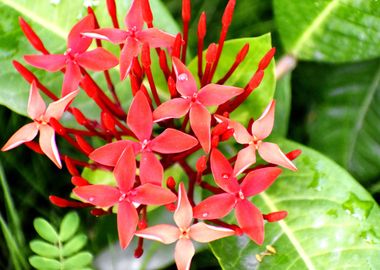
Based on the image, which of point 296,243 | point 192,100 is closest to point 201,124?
point 192,100

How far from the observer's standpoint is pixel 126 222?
0.73 metres

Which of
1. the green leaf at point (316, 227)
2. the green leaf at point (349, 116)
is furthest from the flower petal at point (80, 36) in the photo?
the green leaf at point (349, 116)

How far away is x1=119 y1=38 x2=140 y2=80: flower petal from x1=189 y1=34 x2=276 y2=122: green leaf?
0.63 feet

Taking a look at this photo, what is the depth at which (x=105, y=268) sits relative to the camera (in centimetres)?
108

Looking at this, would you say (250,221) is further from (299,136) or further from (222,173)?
(299,136)

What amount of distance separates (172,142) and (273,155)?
4.9 inches

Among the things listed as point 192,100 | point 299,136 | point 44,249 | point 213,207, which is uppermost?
point 192,100

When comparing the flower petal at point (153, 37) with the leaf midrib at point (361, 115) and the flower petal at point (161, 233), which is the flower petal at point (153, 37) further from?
the leaf midrib at point (361, 115)

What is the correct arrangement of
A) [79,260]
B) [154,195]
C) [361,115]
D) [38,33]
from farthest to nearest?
[361,115], [38,33], [79,260], [154,195]

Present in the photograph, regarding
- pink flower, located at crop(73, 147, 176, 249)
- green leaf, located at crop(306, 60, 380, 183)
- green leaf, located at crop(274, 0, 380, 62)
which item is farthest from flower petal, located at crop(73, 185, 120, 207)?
green leaf, located at crop(306, 60, 380, 183)

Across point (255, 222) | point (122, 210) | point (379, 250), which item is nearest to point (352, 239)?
Answer: point (379, 250)

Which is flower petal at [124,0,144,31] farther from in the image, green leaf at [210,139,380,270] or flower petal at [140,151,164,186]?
green leaf at [210,139,380,270]

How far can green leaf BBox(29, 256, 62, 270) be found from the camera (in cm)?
86

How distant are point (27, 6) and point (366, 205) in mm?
589
